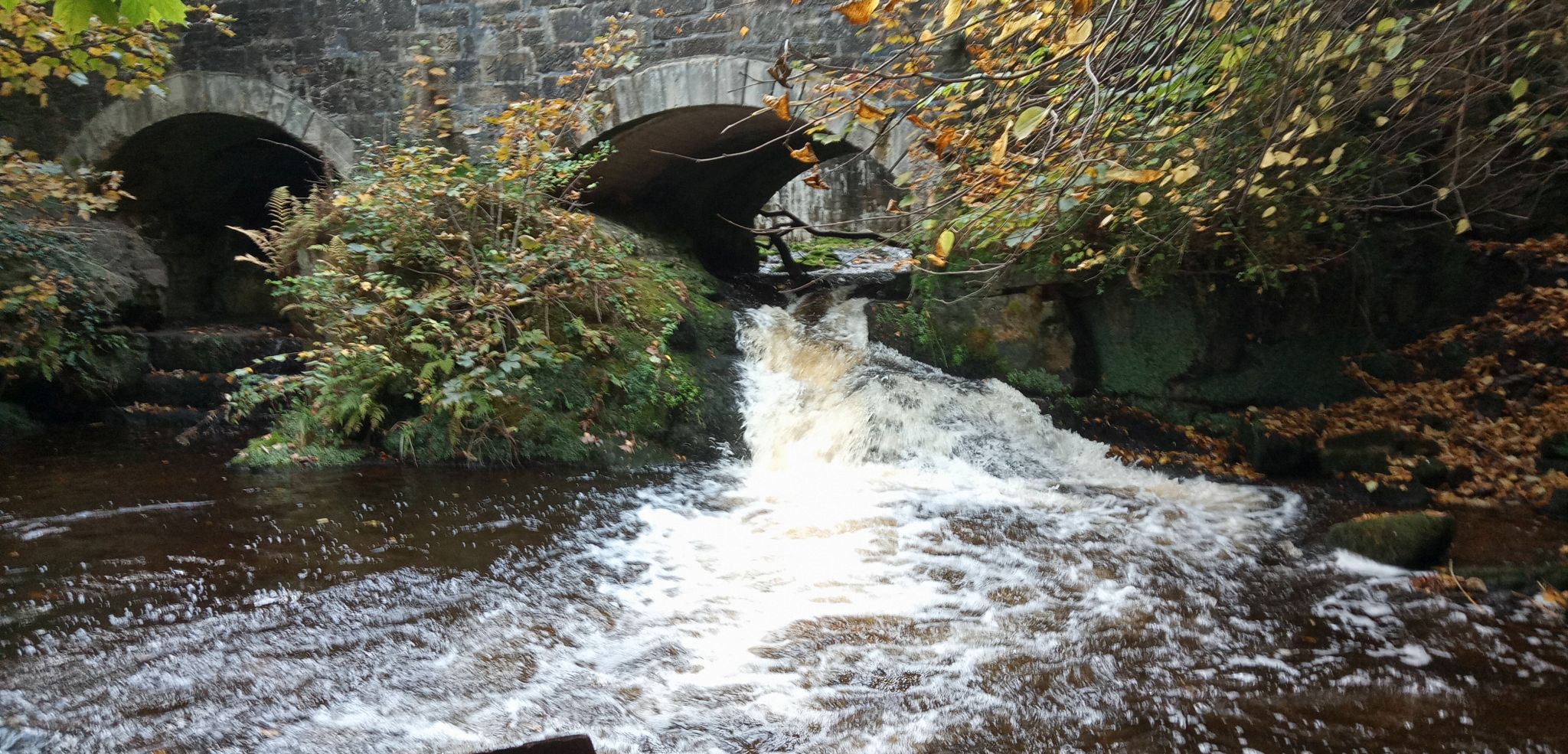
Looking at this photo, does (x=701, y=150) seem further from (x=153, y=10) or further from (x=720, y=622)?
(x=153, y=10)

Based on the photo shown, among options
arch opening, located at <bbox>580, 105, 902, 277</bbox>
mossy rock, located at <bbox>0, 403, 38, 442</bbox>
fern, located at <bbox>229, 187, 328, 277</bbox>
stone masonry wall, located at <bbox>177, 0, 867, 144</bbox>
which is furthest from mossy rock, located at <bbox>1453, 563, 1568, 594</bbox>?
mossy rock, located at <bbox>0, 403, 38, 442</bbox>

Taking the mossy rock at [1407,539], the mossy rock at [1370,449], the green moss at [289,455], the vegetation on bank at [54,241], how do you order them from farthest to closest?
1. the vegetation on bank at [54,241]
2. the green moss at [289,455]
3. the mossy rock at [1370,449]
4. the mossy rock at [1407,539]

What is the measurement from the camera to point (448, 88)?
811 centimetres

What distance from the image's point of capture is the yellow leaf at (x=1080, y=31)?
2.25 meters

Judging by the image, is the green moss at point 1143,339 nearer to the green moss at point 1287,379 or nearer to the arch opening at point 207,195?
the green moss at point 1287,379

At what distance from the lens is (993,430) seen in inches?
255

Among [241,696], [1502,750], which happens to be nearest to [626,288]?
[241,696]

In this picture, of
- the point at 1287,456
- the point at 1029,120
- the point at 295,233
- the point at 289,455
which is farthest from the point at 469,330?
the point at 1287,456

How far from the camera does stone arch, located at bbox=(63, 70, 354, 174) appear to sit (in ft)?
27.5

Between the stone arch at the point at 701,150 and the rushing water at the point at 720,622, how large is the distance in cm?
261

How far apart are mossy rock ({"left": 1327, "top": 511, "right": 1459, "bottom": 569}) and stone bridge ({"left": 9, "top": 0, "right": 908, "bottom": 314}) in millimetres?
4391

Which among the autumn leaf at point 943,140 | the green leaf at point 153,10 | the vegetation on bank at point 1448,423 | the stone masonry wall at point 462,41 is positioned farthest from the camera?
the stone masonry wall at point 462,41

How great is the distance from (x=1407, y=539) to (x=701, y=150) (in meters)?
7.35

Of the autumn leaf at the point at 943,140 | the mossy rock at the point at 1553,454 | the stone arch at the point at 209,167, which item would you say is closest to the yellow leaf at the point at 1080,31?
the autumn leaf at the point at 943,140
